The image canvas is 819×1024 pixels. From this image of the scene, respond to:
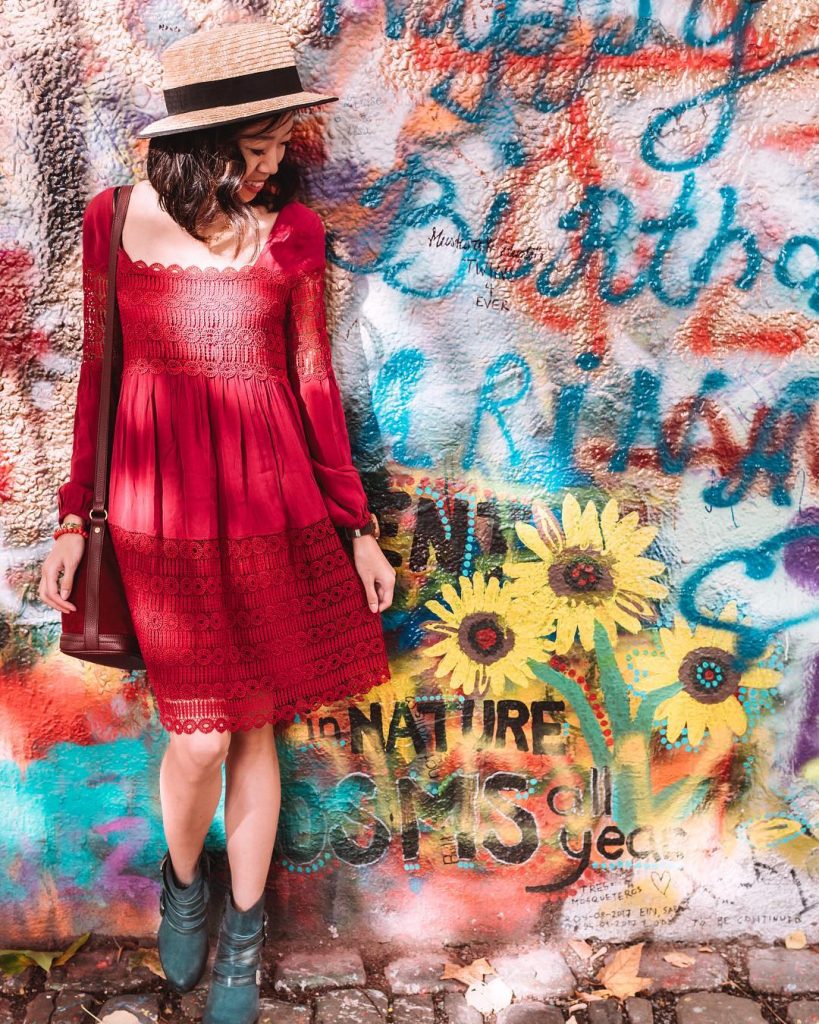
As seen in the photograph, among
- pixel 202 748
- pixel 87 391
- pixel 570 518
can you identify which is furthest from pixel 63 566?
pixel 570 518

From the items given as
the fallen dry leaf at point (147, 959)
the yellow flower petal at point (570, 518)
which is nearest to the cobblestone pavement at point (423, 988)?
the fallen dry leaf at point (147, 959)

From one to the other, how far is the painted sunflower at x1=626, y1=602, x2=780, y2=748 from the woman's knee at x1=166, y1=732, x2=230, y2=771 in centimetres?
115

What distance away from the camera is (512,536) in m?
2.57

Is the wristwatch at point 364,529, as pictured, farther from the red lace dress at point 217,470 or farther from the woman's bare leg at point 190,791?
the woman's bare leg at point 190,791

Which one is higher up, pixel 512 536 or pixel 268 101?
pixel 268 101

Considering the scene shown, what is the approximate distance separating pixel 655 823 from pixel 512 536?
3.16 ft

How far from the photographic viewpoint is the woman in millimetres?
2084

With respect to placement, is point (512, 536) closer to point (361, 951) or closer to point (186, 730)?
point (186, 730)

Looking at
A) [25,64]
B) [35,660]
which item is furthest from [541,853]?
[25,64]

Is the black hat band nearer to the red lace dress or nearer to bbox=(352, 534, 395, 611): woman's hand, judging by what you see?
the red lace dress

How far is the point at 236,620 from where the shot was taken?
2236 mm

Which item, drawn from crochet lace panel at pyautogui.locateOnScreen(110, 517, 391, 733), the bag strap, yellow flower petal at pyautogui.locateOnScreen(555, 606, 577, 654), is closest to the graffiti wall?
yellow flower petal at pyautogui.locateOnScreen(555, 606, 577, 654)

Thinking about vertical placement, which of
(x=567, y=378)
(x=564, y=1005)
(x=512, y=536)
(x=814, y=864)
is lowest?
(x=564, y=1005)

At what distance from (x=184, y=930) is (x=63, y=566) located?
106 cm
